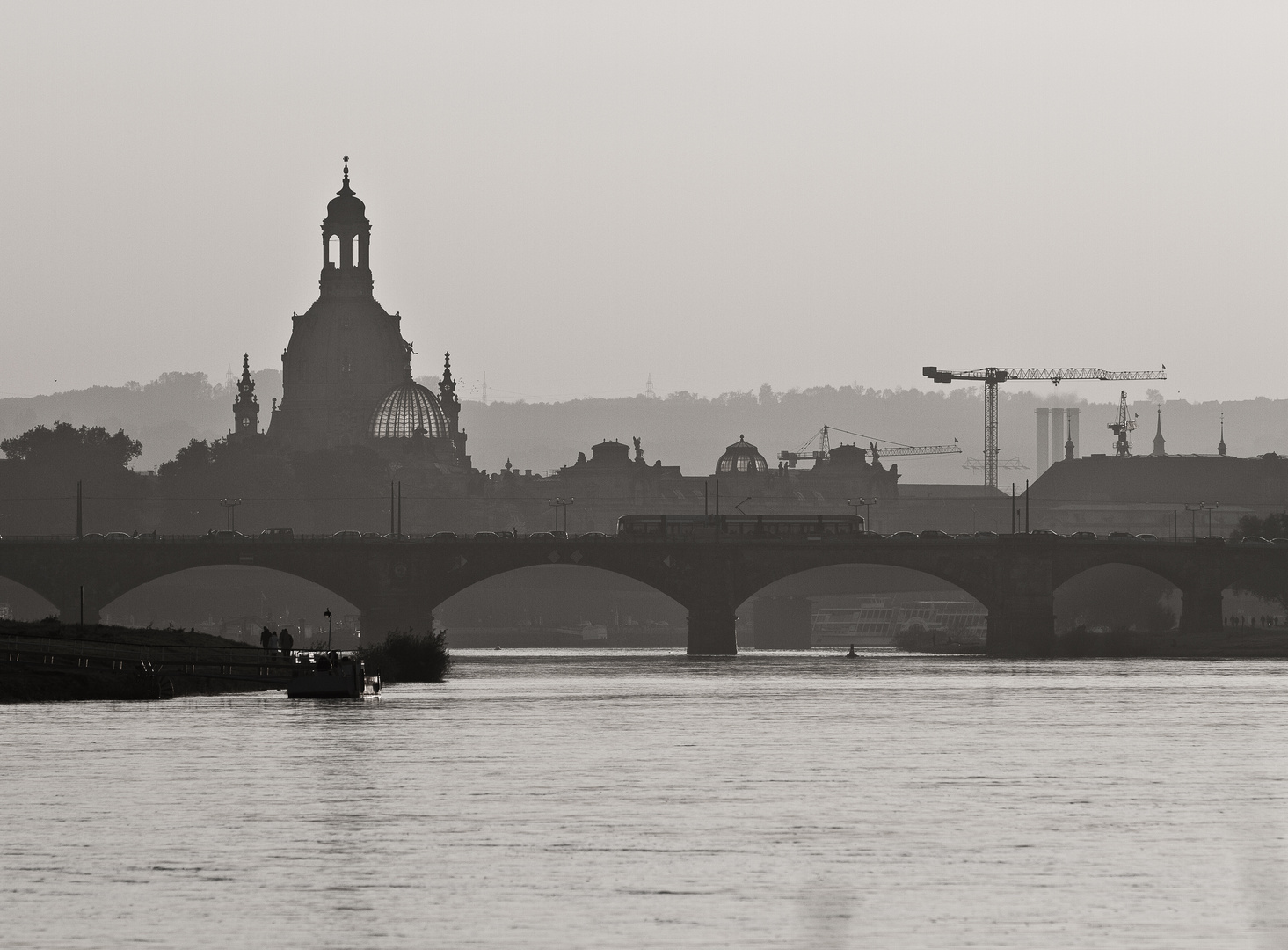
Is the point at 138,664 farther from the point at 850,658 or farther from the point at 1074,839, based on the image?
the point at 850,658

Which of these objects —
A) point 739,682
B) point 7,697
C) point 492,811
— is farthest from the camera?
point 739,682

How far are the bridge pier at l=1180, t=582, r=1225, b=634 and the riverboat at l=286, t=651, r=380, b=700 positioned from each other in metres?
87.0

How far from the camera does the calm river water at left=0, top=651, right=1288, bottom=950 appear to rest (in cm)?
3269

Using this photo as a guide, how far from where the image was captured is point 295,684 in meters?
86.6

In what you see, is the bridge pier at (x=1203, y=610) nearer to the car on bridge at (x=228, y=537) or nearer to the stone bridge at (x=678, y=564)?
the stone bridge at (x=678, y=564)

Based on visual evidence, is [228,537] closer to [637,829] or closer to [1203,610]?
[1203,610]

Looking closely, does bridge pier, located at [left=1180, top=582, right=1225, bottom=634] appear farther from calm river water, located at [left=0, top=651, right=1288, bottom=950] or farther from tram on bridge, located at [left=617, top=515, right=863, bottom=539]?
calm river water, located at [left=0, top=651, right=1288, bottom=950]

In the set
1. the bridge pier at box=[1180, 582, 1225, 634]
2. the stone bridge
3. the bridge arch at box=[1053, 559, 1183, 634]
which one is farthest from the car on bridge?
the bridge pier at box=[1180, 582, 1225, 634]

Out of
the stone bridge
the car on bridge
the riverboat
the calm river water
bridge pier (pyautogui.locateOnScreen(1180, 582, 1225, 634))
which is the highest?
the car on bridge

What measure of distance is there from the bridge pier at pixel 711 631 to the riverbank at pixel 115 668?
60972mm

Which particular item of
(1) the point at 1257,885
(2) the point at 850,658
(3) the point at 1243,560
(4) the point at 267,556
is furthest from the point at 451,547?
(1) the point at 1257,885

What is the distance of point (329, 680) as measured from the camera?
8700cm

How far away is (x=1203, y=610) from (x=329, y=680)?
89.7 metres

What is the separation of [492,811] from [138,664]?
4457cm
